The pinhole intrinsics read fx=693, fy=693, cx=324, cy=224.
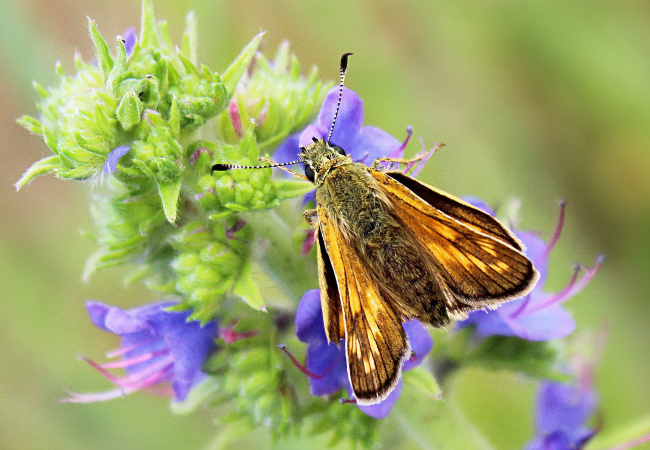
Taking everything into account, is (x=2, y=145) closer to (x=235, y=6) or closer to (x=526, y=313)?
(x=235, y=6)

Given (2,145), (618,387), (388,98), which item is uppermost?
(388,98)

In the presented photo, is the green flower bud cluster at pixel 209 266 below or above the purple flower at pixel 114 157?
below

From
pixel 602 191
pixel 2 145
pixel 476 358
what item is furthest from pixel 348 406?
pixel 2 145

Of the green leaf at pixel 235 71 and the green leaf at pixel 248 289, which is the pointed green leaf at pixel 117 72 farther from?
the green leaf at pixel 248 289

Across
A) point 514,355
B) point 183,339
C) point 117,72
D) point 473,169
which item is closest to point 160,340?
point 183,339

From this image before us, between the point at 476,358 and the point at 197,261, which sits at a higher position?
the point at 197,261

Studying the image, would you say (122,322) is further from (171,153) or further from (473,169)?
(473,169)

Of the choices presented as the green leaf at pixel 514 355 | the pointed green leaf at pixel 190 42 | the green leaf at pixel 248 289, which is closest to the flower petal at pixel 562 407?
the green leaf at pixel 514 355

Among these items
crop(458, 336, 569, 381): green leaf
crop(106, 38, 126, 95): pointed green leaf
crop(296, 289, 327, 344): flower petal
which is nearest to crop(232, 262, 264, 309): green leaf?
crop(296, 289, 327, 344): flower petal
